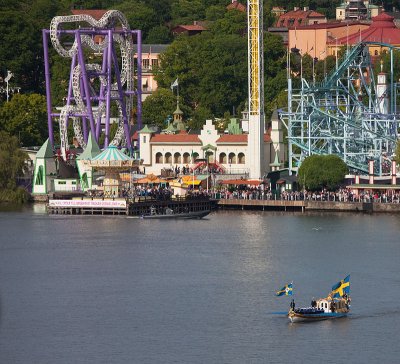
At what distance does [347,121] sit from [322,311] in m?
45.7

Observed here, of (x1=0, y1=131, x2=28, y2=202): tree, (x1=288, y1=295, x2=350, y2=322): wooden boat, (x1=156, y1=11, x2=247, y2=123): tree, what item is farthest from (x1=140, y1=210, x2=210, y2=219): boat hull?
(x1=156, y1=11, x2=247, y2=123): tree

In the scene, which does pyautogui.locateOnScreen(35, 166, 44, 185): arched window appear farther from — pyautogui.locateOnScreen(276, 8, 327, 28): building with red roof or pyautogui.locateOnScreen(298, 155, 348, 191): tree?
pyautogui.locateOnScreen(276, 8, 327, 28): building with red roof

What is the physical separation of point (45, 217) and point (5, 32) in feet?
138

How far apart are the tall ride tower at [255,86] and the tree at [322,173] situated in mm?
5516

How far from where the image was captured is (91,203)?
9912 centimetres

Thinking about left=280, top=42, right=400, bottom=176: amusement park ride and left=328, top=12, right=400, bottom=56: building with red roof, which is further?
left=328, top=12, right=400, bottom=56: building with red roof

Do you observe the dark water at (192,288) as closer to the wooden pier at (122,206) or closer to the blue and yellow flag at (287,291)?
the blue and yellow flag at (287,291)

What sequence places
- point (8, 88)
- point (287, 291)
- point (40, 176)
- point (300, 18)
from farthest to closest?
point (300, 18) → point (8, 88) → point (40, 176) → point (287, 291)

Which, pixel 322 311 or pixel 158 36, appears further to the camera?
pixel 158 36

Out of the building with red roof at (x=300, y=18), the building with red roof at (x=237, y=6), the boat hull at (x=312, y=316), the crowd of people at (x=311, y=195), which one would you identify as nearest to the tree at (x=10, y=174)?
the crowd of people at (x=311, y=195)

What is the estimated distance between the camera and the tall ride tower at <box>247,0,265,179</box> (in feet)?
358

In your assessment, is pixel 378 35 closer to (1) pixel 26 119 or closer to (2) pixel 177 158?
(1) pixel 26 119

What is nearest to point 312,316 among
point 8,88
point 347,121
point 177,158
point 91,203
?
point 91,203

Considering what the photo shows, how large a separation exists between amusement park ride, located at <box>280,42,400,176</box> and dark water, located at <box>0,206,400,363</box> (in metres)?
13.5
